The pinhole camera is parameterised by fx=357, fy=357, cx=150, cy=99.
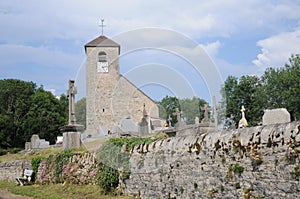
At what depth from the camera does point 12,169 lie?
668 inches

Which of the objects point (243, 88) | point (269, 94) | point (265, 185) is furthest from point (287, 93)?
point (265, 185)

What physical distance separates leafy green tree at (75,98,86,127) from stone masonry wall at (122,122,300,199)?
5052 mm

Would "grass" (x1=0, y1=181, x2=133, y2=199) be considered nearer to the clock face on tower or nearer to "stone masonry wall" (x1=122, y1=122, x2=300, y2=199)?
"stone masonry wall" (x1=122, y1=122, x2=300, y2=199)

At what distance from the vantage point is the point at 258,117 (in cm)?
3891

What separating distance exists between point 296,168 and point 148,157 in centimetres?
458

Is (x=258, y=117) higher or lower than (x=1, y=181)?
higher

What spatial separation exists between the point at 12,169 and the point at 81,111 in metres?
5.50

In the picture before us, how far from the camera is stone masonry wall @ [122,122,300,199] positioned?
514 centimetres

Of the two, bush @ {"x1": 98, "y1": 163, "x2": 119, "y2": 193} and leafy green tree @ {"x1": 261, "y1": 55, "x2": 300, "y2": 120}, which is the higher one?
leafy green tree @ {"x1": 261, "y1": 55, "x2": 300, "y2": 120}

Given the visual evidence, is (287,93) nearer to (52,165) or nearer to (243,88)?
(243,88)

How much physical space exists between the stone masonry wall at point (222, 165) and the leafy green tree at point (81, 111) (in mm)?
5052

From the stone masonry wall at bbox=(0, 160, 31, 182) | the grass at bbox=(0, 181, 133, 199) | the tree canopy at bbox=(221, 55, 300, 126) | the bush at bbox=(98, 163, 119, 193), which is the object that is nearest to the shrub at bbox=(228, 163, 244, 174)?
the grass at bbox=(0, 181, 133, 199)

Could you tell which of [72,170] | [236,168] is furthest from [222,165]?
[72,170]

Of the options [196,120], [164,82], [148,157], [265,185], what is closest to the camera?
[265,185]
